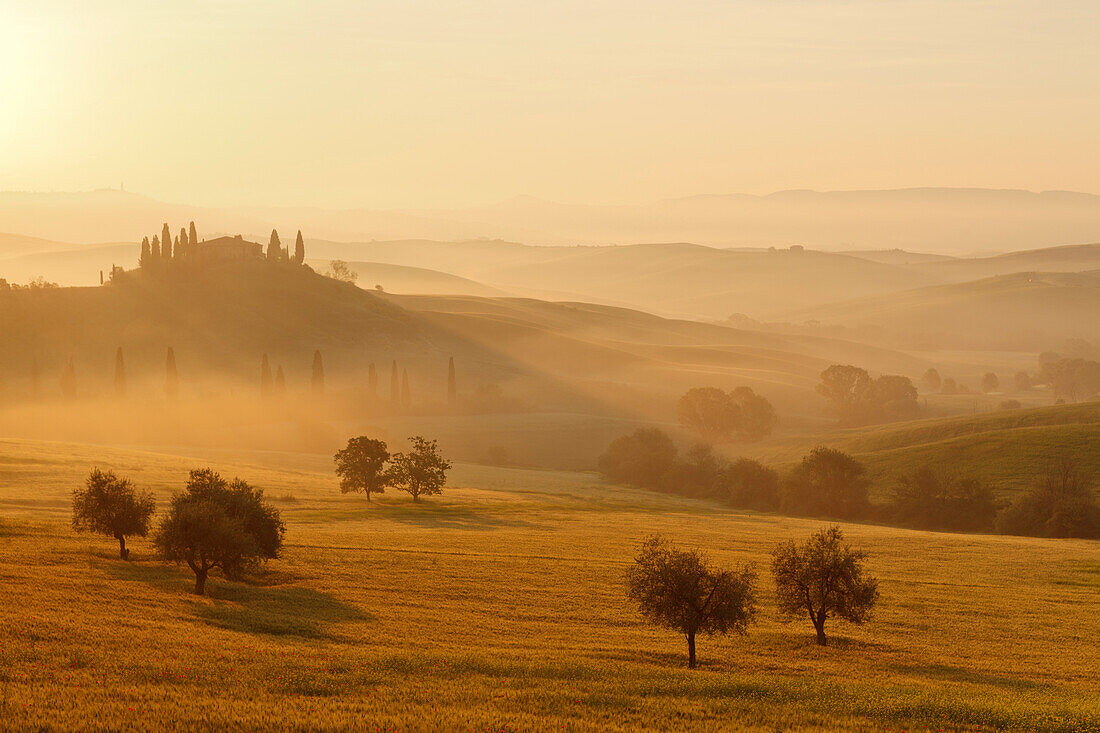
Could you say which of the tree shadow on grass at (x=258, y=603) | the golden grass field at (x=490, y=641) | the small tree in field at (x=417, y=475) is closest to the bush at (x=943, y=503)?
the golden grass field at (x=490, y=641)

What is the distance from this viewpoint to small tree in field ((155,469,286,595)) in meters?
49.7

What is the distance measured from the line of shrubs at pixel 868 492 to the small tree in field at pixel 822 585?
199 feet

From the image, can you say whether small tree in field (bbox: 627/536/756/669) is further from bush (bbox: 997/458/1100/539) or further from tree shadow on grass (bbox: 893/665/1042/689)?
bush (bbox: 997/458/1100/539)

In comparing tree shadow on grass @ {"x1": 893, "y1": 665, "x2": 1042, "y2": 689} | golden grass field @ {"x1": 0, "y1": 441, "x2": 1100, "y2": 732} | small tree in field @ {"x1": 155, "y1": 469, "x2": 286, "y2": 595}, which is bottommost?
tree shadow on grass @ {"x1": 893, "y1": 665, "x2": 1042, "y2": 689}

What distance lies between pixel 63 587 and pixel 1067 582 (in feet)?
205

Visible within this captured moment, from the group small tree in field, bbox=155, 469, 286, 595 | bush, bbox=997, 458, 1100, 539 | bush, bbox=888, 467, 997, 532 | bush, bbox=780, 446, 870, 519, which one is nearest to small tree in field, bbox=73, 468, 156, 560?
small tree in field, bbox=155, 469, 286, 595

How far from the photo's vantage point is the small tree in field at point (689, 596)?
139 ft

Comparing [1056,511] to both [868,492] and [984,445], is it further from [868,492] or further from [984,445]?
[984,445]

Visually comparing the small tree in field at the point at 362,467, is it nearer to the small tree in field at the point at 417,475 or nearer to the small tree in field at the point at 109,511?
the small tree in field at the point at 417,475

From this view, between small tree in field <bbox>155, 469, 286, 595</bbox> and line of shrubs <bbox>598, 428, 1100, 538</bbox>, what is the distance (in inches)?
3056

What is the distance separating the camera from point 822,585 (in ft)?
159

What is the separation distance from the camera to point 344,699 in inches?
1171

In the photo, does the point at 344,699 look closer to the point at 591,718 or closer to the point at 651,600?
the point at 591,718

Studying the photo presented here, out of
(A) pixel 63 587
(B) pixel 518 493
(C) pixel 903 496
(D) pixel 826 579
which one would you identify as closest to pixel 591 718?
(D) pixel 826 579
